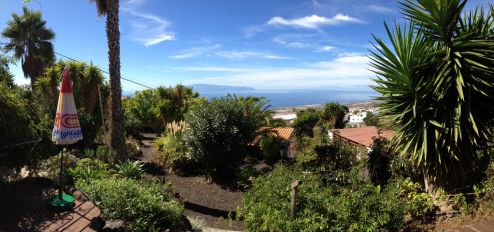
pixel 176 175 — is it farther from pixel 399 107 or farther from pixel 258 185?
pixel 399 107

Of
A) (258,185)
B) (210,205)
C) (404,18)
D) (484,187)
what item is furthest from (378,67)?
(210,205)

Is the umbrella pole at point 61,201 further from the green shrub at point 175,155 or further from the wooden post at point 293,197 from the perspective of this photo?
the green shrub at point 175,155

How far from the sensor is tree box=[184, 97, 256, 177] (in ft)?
42.0

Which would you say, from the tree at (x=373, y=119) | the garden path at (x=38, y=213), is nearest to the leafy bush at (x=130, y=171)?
the garden path at (x=38, y=213)

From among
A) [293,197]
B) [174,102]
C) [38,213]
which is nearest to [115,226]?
[38,213]

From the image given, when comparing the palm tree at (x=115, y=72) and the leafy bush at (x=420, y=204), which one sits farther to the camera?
the palm tree at (x=115, y=72)

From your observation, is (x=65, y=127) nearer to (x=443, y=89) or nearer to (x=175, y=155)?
(x=443, y=89)

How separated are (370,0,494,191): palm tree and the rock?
495 cm

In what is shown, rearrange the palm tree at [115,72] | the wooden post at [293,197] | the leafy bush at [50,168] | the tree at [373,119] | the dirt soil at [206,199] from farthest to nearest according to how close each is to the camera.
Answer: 1. the palm tree at [115,72]
2. the dirt soil at [206,199]
3. the tree at [373,119]
4. the leafy bush at [50,168]
5. the wooden post at [293,197]

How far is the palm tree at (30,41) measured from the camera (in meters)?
23.6

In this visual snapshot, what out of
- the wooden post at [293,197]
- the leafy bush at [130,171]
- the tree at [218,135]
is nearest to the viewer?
the wooden post at [293,197]

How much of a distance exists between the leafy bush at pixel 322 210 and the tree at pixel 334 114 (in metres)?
24.1

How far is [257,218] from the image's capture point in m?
5.69

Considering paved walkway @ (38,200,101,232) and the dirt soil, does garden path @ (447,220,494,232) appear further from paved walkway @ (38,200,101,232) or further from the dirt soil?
paved walkway @ (38,200,101,232)
